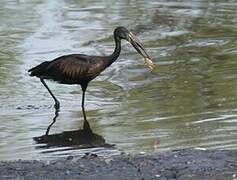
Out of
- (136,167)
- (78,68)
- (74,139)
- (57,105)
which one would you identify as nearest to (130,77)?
(78,68)

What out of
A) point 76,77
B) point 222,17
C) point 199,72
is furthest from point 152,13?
point 76,77

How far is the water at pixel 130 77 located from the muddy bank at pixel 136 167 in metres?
0.80

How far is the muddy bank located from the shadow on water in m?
1.20

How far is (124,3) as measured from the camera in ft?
65.4

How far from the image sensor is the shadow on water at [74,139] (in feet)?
31.2

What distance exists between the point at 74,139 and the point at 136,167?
2.17 m

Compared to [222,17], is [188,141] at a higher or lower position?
higher

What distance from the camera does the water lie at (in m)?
9.66

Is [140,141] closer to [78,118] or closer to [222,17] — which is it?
[78,118]

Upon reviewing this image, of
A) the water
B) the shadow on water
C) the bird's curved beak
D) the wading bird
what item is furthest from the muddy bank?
the bird's curved beak

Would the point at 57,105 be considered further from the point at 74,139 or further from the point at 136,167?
the point at 136,167

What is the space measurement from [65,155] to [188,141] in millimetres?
1258

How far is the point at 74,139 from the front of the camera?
984cm

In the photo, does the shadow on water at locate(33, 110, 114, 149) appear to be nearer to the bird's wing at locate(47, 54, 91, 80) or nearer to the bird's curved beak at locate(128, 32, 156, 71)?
the bird's wing at locate(47, 54, 91, 80)
